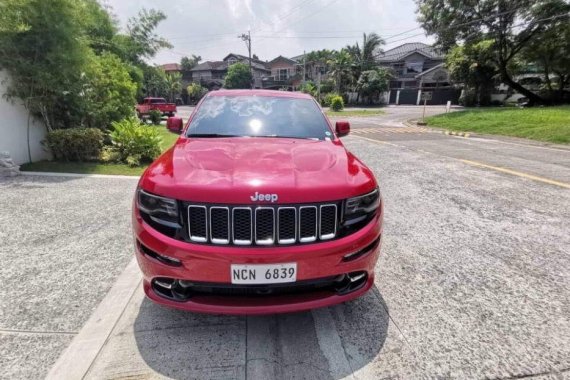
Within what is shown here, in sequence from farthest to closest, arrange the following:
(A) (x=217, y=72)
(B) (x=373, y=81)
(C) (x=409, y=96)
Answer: (A) (x=217, y=72) < (C) (x=409, y=96) < (B) (x=373, y=81)

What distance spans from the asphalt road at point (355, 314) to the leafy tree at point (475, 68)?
26394 millimetres

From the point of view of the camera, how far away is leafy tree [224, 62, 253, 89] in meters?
49.0

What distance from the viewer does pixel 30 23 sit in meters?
6.43

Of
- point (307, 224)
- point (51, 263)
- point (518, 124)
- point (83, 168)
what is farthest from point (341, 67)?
point (307, 224)

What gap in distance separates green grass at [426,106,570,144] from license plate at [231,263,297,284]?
48.4 feet

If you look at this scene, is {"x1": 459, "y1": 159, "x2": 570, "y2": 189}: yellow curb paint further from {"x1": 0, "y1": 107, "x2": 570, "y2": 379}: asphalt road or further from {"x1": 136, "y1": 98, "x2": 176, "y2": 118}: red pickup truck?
{"x1": 136, "y1": 98, "x2": 176, "y2": 118}: red pickup truck

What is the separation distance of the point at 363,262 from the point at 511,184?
5.25 meters

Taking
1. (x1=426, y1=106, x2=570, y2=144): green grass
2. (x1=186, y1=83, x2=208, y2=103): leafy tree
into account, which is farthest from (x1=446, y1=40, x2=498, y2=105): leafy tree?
(x1=186, y1=83, x2=208, y2=103): leafy tree

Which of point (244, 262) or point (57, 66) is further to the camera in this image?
point (57, 66)

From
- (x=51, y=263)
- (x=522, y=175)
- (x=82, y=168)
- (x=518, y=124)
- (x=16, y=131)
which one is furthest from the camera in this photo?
(x=518, y=124)

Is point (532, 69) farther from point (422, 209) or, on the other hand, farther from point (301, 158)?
point (301, 158)

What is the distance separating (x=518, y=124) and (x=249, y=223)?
18.1 meters

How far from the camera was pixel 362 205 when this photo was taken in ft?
7.12

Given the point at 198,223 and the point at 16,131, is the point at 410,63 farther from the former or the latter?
the point at 198,223
